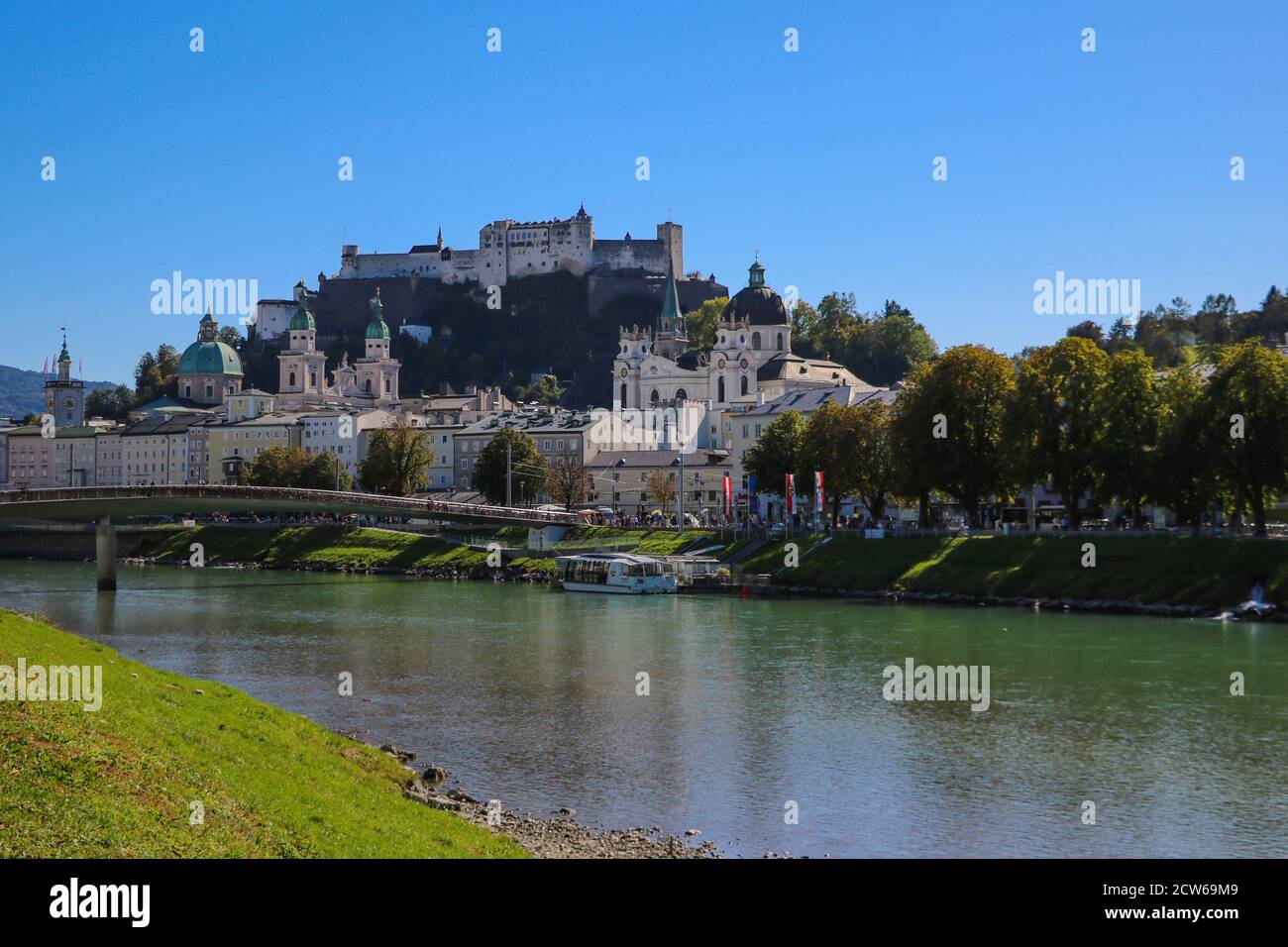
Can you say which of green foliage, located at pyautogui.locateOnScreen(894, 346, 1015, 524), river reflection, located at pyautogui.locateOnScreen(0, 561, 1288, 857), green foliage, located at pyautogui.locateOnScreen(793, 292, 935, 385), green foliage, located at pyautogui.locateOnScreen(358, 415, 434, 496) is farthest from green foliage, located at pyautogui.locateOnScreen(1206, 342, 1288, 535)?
green foliage, located at pyautogui.locateOnScreen(793, 292, 935, 385)

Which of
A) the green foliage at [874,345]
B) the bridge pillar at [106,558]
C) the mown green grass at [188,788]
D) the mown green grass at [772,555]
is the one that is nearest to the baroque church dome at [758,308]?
the green foliage at [874,345]

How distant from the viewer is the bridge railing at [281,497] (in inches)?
2549

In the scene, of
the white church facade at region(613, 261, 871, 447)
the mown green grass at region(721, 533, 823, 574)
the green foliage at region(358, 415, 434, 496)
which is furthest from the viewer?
the white church facade at region(613, 261, 871, 447)

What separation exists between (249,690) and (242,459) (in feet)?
323

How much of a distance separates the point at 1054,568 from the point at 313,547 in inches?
1972

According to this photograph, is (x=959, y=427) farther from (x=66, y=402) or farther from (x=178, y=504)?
(x=66, y=402)

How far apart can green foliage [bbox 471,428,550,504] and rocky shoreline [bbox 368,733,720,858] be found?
7309 cm

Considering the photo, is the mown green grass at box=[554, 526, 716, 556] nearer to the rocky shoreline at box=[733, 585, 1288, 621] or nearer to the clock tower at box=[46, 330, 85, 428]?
the rocky shoreline at box=[733, 585, 1288, 621]

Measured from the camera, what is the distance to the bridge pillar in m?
64.5

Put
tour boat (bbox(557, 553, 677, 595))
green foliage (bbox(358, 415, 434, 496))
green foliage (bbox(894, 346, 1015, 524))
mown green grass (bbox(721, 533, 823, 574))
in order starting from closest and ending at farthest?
green foliage (bbox(894, 346, 1015, 524)) → tour boat (bbox(557, 553, 677, 595)) → mown green grass (bbox(721, 533, 823, 574)) → green foliage (bbox(358, 415, 434, 496))

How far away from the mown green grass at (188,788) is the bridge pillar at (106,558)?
44828mm
